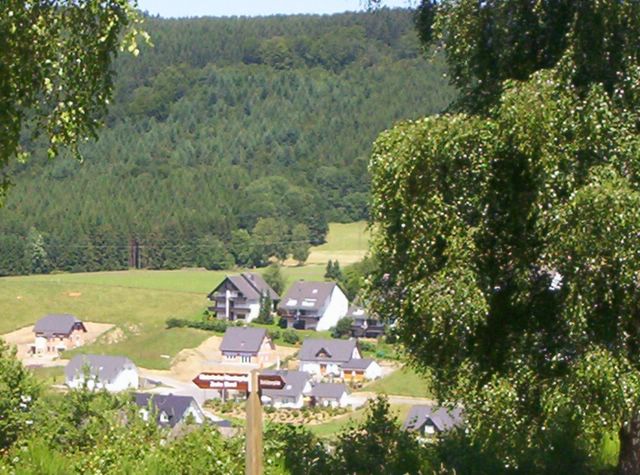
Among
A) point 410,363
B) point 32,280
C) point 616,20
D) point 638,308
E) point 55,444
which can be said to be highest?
point 616,20

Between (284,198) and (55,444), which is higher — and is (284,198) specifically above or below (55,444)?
below

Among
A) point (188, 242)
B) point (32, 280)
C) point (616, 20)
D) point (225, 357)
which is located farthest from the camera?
point (188, 242)

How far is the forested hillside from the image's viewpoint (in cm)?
11762

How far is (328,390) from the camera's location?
51.3 m

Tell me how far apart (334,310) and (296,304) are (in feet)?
12.0

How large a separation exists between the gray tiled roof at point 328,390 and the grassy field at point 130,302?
730 inches

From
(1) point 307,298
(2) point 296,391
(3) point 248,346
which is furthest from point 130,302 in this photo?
(2) point 296,391

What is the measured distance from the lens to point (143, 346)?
76.8 meters

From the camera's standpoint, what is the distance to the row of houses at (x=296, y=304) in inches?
3406

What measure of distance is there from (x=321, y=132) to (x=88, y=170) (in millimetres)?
38945

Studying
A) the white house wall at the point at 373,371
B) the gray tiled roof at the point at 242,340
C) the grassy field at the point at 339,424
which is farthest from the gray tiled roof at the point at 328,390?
the gray tiled roof at the point at 242,340

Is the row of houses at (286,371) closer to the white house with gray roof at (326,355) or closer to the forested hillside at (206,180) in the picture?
the white house with gray roof at (326,355)

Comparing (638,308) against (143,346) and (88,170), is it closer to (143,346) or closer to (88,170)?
(143,346)

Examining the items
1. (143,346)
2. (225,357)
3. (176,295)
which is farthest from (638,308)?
(176,295)
